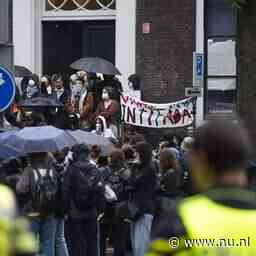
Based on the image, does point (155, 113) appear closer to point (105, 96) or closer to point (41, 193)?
point (105, 96)

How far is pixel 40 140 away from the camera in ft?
39.0

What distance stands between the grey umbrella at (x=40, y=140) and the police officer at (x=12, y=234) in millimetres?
6797

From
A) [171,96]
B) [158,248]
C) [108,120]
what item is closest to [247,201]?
[158,248]

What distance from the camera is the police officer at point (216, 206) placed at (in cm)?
378

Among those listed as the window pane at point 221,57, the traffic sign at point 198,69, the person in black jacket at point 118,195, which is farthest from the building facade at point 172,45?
the person in black jacket at point 118,195

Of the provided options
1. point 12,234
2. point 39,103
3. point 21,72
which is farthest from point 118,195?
point 21,72

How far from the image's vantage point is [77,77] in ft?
67.7

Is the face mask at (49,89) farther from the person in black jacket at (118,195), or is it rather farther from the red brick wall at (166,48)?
the person in black jacket at (118,195)

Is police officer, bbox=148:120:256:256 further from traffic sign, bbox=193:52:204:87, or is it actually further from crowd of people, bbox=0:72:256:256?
traffic sign, bbox=193:52:204:87

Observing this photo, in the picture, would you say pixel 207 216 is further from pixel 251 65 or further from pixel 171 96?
pixel 171 96

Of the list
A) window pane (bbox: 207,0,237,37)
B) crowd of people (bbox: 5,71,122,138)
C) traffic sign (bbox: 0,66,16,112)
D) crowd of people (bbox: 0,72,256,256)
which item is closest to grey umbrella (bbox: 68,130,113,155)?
crowd of people (bbox: 0,72,256,256)

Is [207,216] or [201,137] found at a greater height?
[201,137]

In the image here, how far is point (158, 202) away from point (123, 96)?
877 cm

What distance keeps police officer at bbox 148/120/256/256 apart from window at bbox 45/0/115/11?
1961cm
